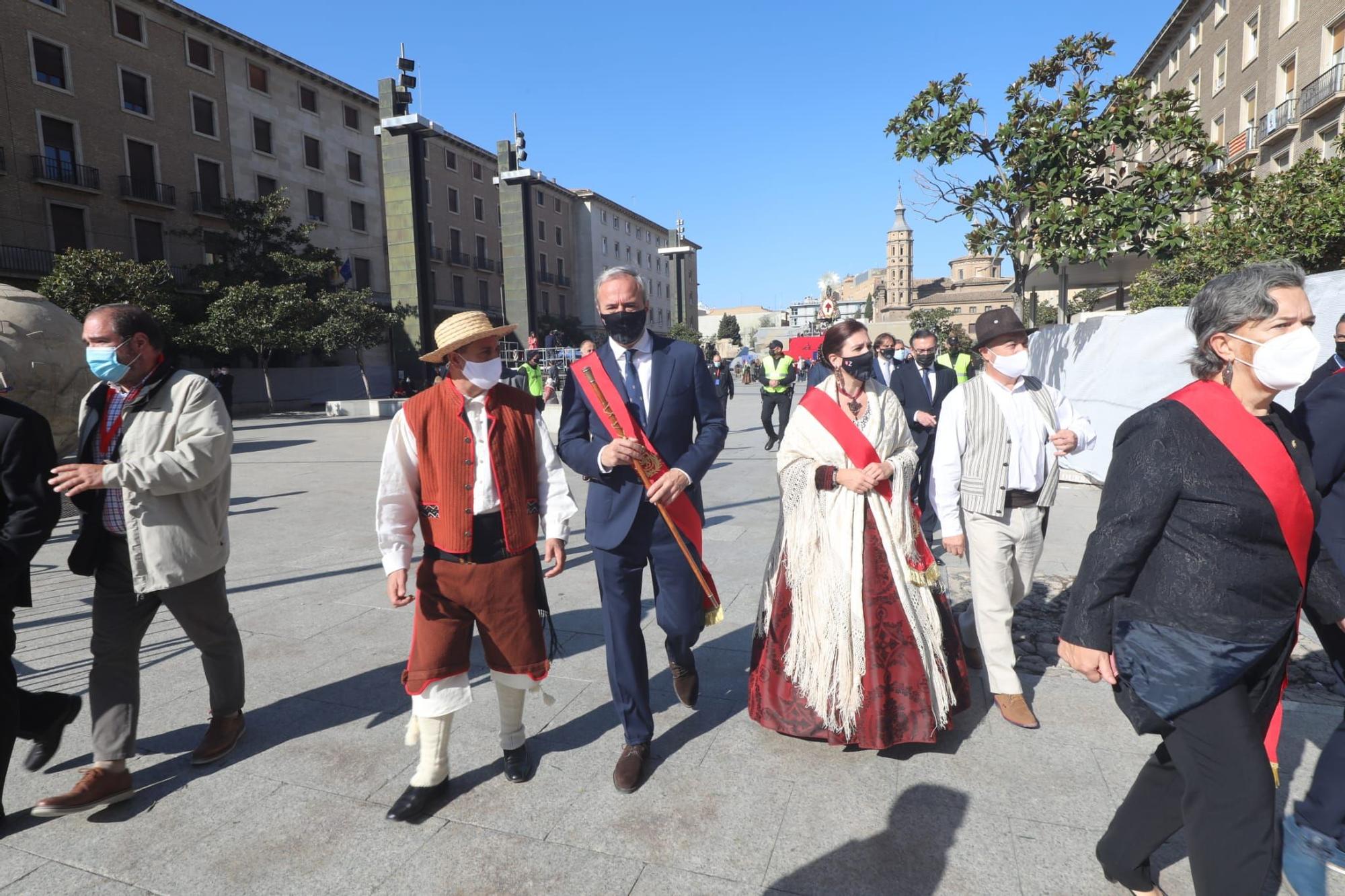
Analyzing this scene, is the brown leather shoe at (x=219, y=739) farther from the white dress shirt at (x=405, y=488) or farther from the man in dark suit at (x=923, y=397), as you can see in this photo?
the man in dark suit at (x=923, y=397)

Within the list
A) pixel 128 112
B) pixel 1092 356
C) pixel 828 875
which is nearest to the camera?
pixel 828 875

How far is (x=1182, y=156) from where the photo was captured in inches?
302

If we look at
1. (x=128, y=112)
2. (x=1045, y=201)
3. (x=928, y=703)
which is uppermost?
(x=128, y=112)

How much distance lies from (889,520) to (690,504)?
2.61ft

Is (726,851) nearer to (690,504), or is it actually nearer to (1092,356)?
(690,504)

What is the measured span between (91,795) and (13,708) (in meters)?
0.41

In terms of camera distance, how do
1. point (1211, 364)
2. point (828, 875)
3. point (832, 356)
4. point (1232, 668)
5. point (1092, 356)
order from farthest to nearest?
point (1092, 356)
point (832, 356)
point (828, 875)
point (1211, 364)
point (1232, 668)

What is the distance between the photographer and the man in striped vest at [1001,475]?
3.37 m

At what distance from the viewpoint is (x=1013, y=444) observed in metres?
3.38

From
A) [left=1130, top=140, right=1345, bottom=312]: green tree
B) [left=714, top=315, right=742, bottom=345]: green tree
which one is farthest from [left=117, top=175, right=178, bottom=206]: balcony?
[left=714, top=315, right=742, bottom=345]: green tree

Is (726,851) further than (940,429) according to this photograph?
No

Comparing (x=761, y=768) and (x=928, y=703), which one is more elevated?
(x=928, y=703)

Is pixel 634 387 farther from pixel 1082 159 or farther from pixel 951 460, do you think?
pixel 1082 159

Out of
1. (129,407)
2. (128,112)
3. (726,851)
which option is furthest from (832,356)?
(128,112)
